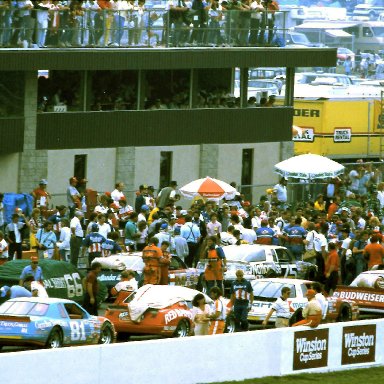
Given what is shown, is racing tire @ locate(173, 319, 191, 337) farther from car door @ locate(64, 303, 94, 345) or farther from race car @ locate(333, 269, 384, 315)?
race car @ locate(333, 269, 384, 315)

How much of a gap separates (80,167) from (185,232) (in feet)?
29.6

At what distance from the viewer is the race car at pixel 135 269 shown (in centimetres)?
3281

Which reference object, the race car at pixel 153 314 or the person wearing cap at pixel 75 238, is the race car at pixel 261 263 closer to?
the person wearing cap at pixel 75 238

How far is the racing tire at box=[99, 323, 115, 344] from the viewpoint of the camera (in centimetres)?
2753

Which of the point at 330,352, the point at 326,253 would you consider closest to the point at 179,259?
the point at 326,253

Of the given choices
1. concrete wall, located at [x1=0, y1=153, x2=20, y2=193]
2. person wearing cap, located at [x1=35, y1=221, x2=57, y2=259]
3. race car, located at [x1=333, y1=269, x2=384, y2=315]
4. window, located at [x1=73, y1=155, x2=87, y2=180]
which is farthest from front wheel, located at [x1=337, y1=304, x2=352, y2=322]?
window, located at [x1=73, y1=155, x2=87, y2=180]

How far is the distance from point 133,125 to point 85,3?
4091 mm

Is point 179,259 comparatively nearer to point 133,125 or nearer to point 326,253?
point 326,253

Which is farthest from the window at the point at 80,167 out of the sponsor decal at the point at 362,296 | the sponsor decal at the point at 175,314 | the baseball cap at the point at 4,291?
the sponsor decal at the point at 175,314

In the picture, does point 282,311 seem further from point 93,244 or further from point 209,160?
point 209,160

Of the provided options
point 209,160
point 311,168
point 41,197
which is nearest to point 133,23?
point 209,160

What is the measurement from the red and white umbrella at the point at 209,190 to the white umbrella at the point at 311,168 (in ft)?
11.9

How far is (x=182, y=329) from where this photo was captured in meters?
28.5

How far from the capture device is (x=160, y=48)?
45312 millimetres
